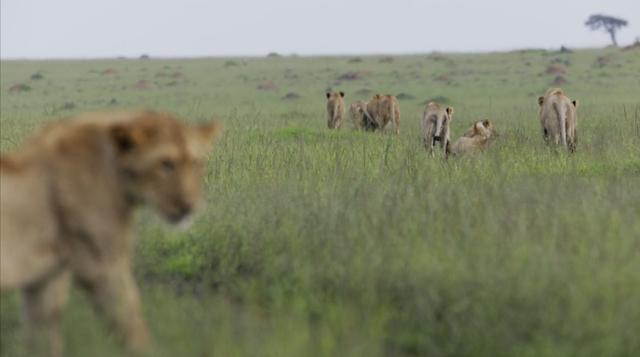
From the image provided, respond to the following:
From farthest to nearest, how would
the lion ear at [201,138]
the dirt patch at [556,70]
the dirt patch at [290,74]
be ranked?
the dirt patch at [290,74] → the dirt patch at [556,70] → the lion ear at [201,138]

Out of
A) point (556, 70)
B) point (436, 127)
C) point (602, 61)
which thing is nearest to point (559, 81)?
point (556, 70)

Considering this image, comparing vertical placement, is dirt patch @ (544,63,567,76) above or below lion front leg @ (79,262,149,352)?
below

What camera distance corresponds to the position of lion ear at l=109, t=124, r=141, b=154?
4562 millimetres

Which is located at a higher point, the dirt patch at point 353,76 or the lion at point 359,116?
the lion at point 359,116

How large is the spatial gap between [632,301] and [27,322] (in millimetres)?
3121

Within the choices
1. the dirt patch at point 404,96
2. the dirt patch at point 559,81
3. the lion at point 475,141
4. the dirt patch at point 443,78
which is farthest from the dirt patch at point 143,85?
the lion at point 475,141

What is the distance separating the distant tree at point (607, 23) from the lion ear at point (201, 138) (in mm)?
76477

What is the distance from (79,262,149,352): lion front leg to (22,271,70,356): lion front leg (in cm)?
28

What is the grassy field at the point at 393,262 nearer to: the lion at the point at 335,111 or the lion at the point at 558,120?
the lion at the point at 558,120

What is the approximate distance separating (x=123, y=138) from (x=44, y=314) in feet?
3.50

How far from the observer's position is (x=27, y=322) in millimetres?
5105

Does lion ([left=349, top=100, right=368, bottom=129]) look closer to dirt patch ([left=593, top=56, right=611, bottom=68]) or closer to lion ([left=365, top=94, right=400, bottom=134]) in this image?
lion ([left=365, top=94, right=400, bottom=134])

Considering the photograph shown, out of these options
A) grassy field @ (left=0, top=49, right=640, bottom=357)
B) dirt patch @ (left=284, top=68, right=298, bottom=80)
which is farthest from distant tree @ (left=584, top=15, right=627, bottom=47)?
grassy field @ (left=0, top=49, right=640, bottom=357)

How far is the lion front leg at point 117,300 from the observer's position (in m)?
4.79
